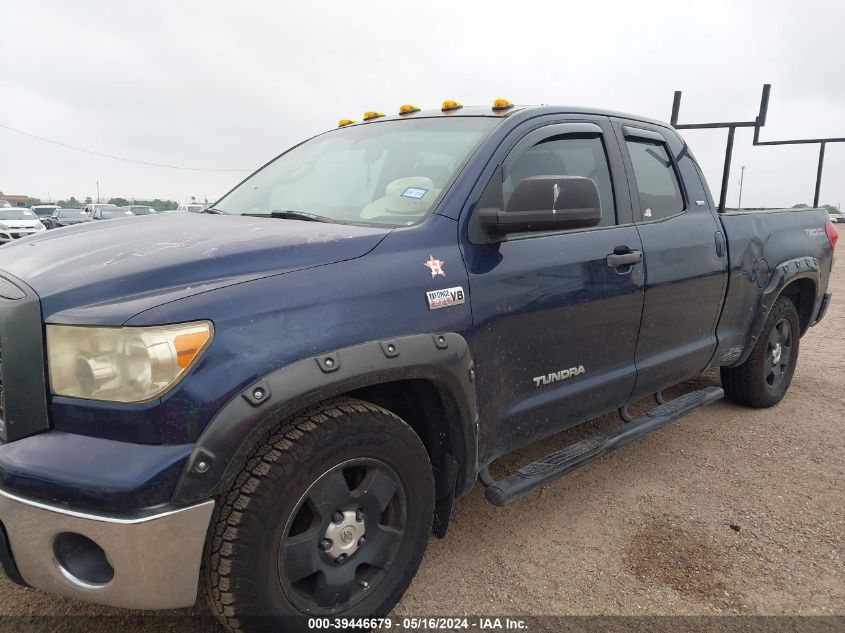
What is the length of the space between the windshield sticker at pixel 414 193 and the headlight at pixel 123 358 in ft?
3.40

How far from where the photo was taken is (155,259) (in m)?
1.83

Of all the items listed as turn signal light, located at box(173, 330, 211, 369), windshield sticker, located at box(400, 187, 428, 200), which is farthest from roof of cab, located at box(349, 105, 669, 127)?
turn signal light, located at box(173, 330, 211, 369)

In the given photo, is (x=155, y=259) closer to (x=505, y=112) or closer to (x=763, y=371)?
(x=505, y=112)

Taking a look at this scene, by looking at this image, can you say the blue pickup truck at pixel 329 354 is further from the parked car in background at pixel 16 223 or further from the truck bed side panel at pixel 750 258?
the parked car in background at pixel 16 223

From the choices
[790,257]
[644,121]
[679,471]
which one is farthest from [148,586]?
[790,257]

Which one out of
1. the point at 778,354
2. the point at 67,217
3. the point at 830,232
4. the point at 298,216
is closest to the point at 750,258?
the point at 778,354

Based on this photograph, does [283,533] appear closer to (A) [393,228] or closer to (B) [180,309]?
(B) [180,309]

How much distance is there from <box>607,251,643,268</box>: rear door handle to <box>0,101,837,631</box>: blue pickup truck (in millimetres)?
12

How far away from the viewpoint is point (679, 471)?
3424 millimetres

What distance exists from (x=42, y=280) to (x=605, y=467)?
2.86 meters

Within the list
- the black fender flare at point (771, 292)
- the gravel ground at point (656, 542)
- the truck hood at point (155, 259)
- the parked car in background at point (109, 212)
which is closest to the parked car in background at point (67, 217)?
the parked car in background at point (109, 212)

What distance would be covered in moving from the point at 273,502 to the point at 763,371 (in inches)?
146

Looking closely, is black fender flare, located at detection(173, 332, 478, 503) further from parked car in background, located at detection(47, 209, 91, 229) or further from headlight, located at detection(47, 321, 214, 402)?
parked car in background, located at detection(47, 209, 91, 229)

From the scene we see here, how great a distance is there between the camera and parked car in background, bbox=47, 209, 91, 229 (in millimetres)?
22812
